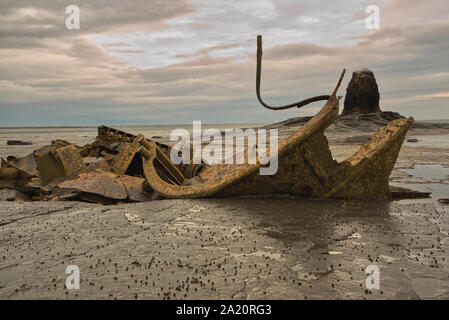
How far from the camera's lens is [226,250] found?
2.76 metres

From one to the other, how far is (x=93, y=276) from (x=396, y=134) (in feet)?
13.7

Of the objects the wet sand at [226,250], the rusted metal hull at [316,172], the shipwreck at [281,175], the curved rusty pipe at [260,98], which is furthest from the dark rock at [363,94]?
the wet sand at [226,250]

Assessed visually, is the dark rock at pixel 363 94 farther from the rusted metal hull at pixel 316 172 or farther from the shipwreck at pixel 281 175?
the rusted metal hull at pixel 316 172

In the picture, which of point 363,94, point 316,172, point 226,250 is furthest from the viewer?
point 363,94

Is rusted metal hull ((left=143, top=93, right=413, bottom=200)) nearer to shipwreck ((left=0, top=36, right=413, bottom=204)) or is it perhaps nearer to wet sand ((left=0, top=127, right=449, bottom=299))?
shipwreck ((left=0, top=36, right=413, bottom=204))

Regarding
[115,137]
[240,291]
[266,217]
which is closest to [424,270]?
[240,291]

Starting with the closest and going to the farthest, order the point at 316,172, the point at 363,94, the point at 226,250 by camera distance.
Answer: the point at 226,250 → the point at 316,172 → the point at 363,94

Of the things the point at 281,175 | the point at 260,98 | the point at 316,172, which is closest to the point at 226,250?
the point at 281,175

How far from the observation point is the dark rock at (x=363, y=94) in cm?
3906

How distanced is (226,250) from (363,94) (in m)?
40.2

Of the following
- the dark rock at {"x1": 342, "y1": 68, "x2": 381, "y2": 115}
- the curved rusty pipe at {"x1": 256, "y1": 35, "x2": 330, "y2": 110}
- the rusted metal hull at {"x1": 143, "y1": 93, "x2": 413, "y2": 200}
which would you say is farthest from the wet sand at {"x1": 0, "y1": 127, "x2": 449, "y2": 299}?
the dark rock at {"x1": 342, "y1": 68, "x2": 381, "y2": 115}

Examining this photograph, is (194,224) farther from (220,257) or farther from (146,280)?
(146,280)

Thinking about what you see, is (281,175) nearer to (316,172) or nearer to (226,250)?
(316,172)

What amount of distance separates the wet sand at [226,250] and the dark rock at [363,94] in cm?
3762
